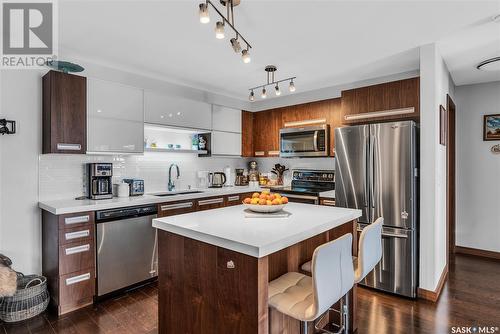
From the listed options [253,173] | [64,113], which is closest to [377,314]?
[253,173]

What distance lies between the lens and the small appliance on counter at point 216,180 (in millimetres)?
4648

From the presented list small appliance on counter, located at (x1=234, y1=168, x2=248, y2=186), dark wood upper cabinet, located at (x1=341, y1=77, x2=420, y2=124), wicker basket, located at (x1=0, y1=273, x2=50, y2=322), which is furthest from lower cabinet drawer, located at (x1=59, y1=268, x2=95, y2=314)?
dark wood upper cabinet, located at (x1=341, y1=77, x2=420, y2=124)

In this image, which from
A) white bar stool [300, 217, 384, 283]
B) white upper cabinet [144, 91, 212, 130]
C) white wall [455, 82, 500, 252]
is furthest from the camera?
white wall [455, 82, 500, 252]

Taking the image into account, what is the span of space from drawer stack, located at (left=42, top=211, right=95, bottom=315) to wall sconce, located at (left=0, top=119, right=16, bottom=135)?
2.74ft

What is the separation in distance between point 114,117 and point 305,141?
261 cm

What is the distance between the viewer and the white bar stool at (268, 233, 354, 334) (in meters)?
1.45

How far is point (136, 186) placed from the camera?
11.4 ft

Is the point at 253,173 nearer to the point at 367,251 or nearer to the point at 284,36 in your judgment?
the point at 284,36

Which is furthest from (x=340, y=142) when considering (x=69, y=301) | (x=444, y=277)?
(x=69, y=301)

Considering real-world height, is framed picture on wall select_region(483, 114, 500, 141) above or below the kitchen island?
above

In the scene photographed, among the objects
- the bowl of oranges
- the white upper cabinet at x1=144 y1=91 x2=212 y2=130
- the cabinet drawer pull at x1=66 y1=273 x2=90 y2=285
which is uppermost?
the white upper cabinet at x1=144 y1=91 x2=212 y2=130

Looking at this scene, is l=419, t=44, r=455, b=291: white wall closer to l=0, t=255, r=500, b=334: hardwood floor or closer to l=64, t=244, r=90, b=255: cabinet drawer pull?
l=0, t=255, r=500, b=334: hardwood floor

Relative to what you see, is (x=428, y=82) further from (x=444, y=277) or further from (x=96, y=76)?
(x=96, y=76)

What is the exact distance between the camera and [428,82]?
2.78 m
